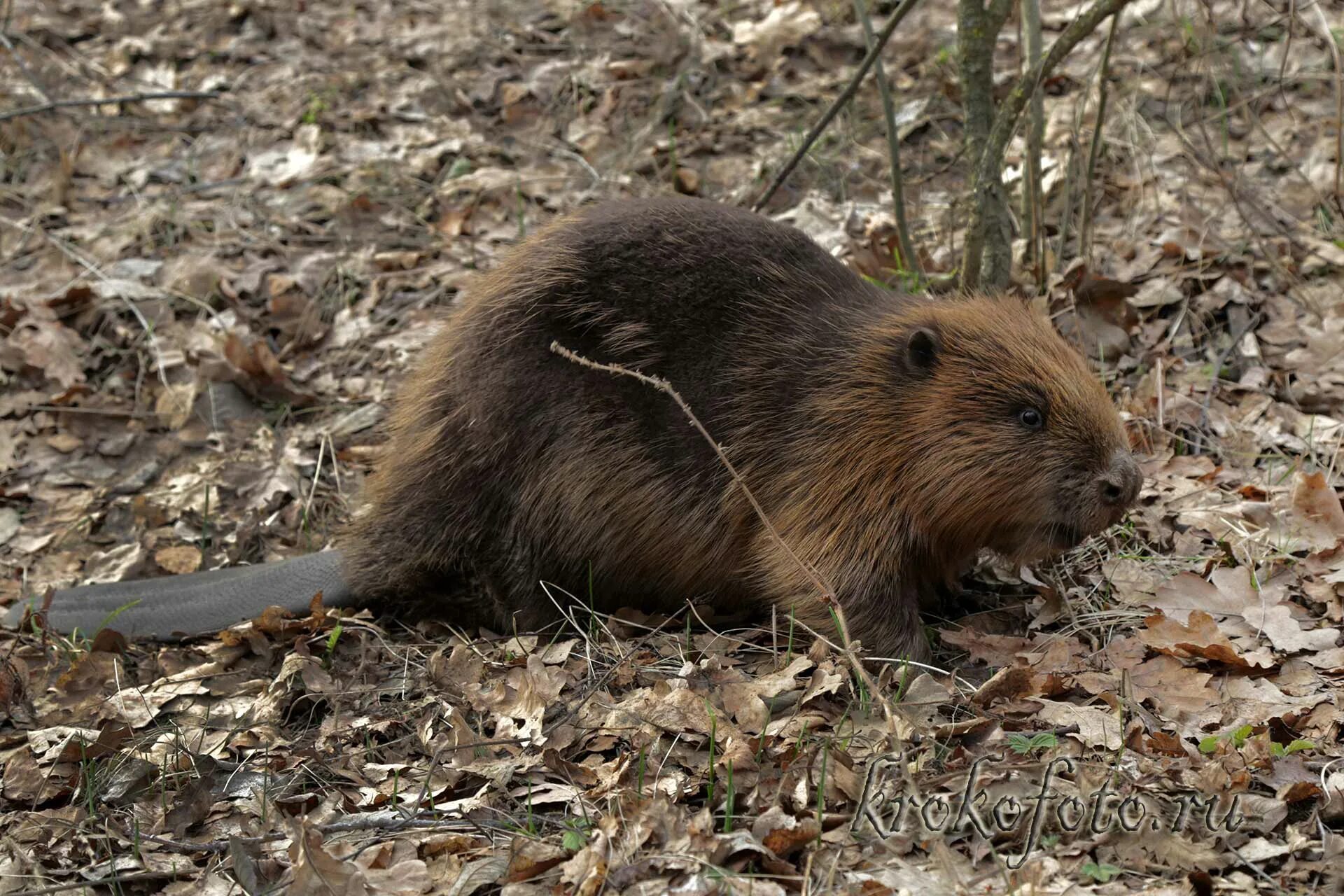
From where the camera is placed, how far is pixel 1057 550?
4.13 meters

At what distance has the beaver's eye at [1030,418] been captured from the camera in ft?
13.3

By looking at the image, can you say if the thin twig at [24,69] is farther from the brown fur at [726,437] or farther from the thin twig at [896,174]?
the thin twig at [896,174]

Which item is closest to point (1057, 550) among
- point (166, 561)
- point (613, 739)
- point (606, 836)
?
point (613, 739)

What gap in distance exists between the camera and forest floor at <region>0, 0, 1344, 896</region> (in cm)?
325

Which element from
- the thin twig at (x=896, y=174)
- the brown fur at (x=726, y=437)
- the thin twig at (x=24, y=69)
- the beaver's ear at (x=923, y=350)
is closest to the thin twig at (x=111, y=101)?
the thin twig at (x=24, y=69)

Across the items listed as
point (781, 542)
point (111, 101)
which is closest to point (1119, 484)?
point (781, 542)

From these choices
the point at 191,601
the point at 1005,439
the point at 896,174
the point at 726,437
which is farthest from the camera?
the point at 896,174

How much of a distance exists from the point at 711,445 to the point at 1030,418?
1.02 meters

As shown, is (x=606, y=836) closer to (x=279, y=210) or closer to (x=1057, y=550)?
(x=1057, y=550)

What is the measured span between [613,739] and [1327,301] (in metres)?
3.78

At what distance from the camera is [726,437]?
435cm

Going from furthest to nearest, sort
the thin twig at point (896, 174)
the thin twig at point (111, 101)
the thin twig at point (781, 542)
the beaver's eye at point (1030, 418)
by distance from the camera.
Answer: the thin twig at point (111, 101)
the thin twig at point (896, 174)
the beaver's eye at point (1030, 418)
the thin twig at point (781, 542)

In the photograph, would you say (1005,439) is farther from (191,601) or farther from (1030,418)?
(191,601)

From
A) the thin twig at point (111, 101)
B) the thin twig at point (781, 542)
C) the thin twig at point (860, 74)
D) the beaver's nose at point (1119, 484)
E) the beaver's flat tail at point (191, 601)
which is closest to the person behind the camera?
the thin twig at point (781, 542)
